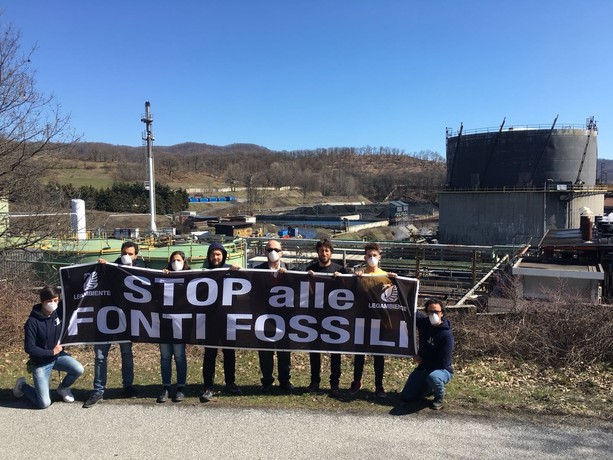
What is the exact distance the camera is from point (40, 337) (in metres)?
6.17

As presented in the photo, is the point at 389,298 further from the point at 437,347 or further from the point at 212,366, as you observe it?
the point at 212,366

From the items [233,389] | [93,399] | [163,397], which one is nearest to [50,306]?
[93,399]

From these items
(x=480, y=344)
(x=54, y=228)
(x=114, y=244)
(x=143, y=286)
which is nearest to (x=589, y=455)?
(x=480, y=344)

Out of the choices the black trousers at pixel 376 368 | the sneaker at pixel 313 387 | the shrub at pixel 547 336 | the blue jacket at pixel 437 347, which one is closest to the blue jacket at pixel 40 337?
the sneaker at pixel 313 387

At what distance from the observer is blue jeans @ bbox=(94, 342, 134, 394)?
6.39m

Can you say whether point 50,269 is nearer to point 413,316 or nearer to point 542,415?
point 413,316

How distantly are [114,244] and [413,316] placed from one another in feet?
76.1

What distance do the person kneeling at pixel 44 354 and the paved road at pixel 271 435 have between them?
238mm

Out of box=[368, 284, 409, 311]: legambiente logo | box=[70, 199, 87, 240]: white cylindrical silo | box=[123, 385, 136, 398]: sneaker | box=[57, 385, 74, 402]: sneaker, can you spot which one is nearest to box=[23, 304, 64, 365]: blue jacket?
box=[57, 385, 74, 402]: sneaker

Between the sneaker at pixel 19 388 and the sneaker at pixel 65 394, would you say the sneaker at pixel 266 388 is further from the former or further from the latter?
the sneaker at pixel 19 388

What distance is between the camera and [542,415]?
581cm

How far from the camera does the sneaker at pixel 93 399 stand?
6113 mm

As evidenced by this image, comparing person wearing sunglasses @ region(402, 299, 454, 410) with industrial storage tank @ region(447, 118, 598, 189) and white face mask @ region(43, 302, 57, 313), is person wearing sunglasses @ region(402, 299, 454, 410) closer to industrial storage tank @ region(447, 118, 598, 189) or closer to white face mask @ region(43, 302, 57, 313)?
white face mask @ region(43, 302, 57, 313)

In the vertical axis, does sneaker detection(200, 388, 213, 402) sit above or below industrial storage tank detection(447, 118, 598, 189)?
below
